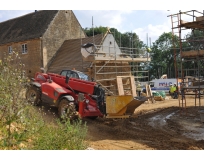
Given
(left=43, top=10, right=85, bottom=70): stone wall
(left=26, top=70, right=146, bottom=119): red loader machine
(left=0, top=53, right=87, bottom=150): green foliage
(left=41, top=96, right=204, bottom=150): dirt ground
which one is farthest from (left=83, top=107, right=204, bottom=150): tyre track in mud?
(left=43, top=10, right=85, bottom=70): stone wall

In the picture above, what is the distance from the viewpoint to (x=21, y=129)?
25.2ft

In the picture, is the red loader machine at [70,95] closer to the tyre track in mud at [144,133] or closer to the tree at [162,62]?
the tyre track in mud at [144,133]

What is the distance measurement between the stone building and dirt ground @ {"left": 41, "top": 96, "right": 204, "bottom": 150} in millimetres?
15108

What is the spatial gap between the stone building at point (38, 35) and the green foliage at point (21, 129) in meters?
19.3

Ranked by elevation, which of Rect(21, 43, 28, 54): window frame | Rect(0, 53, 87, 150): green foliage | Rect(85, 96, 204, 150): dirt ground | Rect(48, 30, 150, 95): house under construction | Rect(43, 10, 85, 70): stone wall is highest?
Rect(43, 10, 85, 70): stone wall

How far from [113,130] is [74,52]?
57.5 feet

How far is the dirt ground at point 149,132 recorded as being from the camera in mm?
8750

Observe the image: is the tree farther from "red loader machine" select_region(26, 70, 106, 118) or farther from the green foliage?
the green foliage

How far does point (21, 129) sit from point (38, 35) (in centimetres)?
2126

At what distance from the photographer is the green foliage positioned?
6.79m

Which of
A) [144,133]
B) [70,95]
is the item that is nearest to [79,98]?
[70,95]

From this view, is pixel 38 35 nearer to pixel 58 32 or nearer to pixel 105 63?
pixel 58 32

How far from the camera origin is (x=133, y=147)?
8.52 m

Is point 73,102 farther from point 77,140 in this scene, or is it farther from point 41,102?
point 77,140
